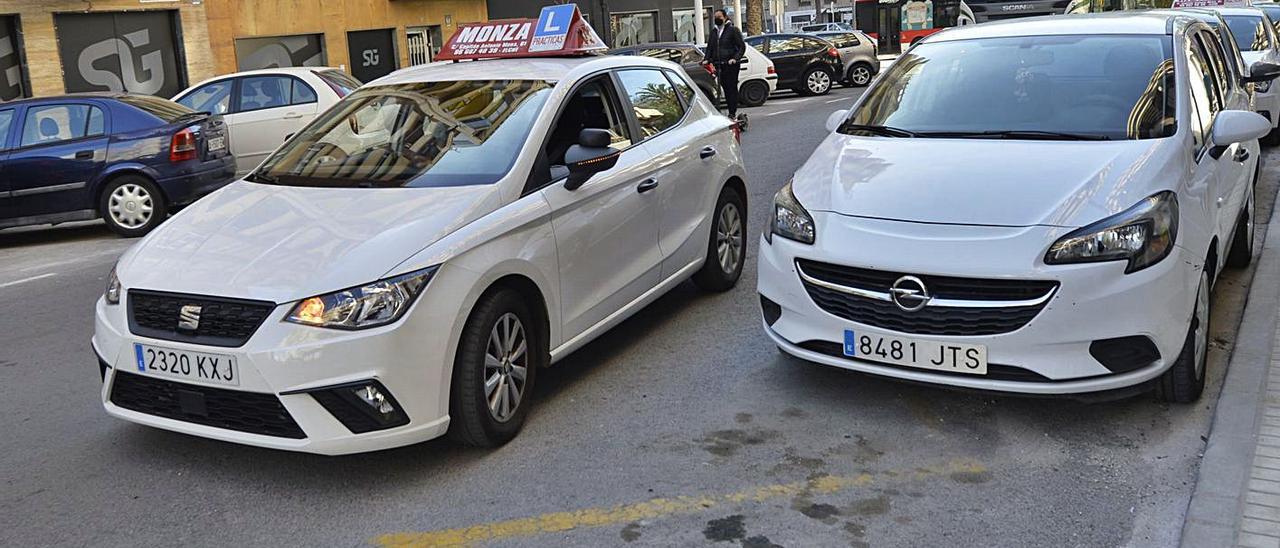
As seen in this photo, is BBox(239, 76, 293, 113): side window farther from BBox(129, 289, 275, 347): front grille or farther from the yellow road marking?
the yellow road marking

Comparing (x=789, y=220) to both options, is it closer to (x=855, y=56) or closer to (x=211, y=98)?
(x=211, y=98)

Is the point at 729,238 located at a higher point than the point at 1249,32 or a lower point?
lower

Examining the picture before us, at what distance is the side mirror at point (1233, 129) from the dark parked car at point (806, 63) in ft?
67.1

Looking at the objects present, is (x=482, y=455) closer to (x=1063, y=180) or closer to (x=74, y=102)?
(x=1063, y=180)

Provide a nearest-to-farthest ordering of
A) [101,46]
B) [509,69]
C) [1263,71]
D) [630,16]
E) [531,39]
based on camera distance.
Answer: [509,69] → [531,39] → [1263,71] → [101,46] → [630,16]

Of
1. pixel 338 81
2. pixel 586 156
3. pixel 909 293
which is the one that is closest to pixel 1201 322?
pixel 909 293

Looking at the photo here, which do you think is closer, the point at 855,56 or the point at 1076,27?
the point at 1076,27

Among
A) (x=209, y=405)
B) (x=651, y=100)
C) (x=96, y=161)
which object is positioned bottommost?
(x=209, y=405)

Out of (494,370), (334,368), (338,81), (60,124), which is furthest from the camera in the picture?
(338,81)

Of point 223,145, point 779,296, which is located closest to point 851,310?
point 779,296

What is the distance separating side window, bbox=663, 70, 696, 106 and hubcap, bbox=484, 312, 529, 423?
8.14ft

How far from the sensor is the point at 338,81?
1430 centimetres

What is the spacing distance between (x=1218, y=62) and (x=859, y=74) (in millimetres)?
21493

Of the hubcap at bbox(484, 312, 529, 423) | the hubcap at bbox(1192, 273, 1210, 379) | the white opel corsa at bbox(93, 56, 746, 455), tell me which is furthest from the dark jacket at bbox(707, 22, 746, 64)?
the hubcap at bbox(484, 312, 529, 423)
